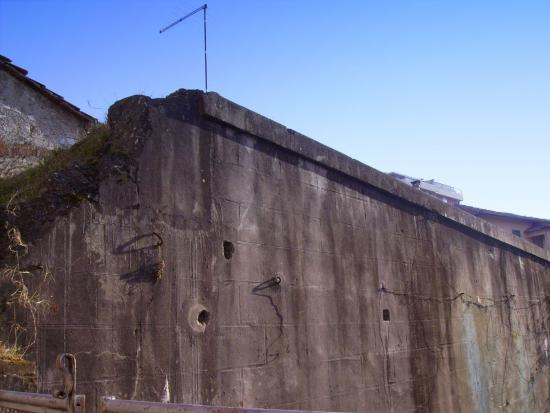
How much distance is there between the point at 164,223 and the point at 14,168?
563cm

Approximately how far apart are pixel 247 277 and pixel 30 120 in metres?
8.87

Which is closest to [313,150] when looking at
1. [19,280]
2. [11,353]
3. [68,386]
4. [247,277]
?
[247,277]

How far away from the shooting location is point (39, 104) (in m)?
12.5

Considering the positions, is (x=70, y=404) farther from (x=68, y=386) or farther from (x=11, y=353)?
(x=11, y=353)

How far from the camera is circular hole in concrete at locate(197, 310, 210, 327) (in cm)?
486

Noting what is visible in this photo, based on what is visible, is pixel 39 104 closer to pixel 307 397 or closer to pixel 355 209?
pixel 355 209

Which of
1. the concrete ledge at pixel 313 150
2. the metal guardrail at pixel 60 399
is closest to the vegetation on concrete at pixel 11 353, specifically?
the metal guardrail at pixel 60 399

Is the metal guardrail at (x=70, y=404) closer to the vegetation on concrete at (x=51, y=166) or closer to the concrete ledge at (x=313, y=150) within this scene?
the vegetation on concrete at (x=51, y=166)

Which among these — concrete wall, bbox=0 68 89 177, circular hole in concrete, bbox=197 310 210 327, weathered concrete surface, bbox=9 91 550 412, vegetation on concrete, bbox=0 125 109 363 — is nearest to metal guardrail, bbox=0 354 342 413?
vegetation on concrete, bbox=0 125 109 363

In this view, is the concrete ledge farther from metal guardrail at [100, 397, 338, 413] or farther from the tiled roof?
the tiled roof

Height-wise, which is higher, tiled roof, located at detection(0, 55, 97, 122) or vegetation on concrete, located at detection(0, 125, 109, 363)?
tiled roof, located at detection(0, 55, 97, 122)

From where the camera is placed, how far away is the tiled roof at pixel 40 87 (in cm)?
1173

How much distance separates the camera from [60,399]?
7.73 ft

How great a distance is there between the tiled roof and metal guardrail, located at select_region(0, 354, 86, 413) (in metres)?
9.49
